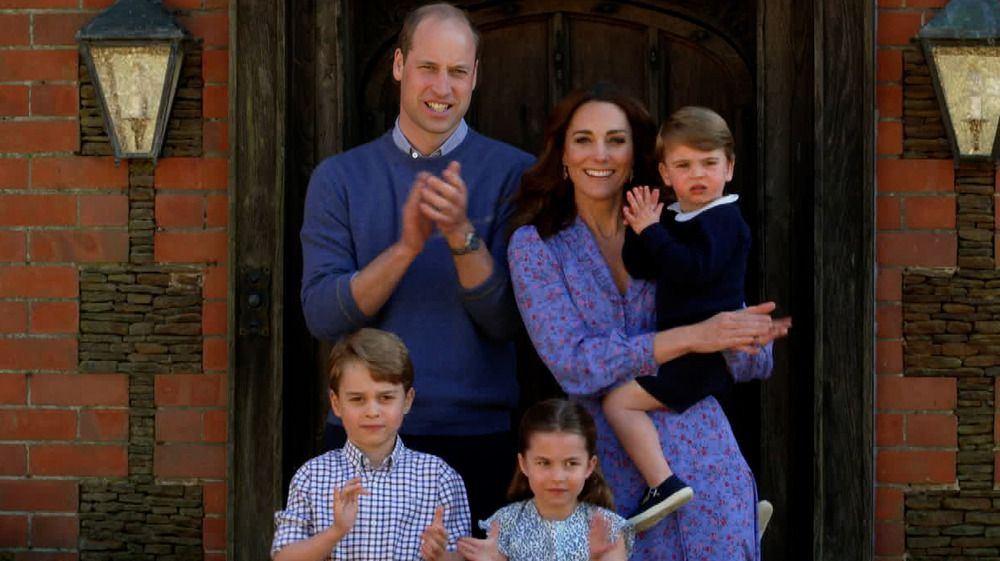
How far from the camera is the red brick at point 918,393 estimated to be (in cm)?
412

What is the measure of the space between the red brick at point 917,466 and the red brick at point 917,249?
57 centimetres

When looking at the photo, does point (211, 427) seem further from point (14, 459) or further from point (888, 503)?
point (888, 503)

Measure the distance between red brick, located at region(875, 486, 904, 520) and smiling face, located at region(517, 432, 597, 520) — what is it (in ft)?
4.87

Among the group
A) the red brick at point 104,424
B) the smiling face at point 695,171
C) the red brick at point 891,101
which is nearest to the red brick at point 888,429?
the red brick at point 891,101

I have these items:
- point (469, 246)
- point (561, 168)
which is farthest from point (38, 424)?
point (561, 168)

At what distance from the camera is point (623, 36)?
4.41m

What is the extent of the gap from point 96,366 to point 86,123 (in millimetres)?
757

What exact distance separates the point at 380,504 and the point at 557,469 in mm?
409

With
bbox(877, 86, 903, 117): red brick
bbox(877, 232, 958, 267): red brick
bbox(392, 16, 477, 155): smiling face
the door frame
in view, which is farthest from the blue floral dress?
bbox(877, 86, 903, 117): red brick

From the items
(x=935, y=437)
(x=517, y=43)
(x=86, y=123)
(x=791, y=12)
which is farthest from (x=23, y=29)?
(x=935, y=437)

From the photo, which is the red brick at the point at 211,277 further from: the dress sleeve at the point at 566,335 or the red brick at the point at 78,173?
the dress sleeve at the point at 566,335

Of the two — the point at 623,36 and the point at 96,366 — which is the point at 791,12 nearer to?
the point at 623,36

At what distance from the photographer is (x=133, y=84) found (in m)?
4.17

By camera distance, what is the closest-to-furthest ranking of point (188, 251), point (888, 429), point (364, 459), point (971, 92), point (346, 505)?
point (346, 505) < point (364, 459) < point (971, 92) < point (888, 429) < point (188, 251)
